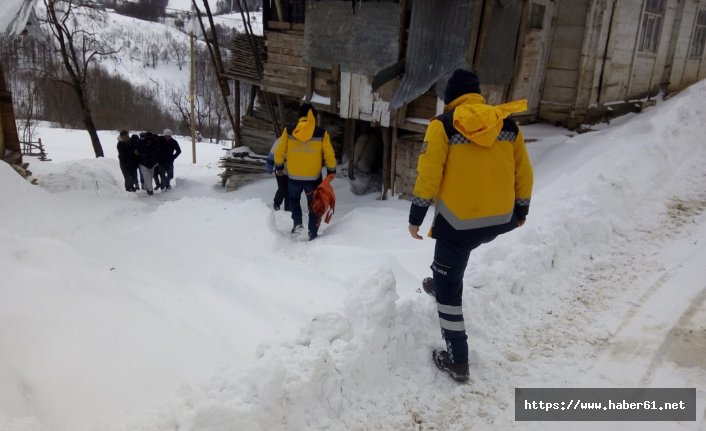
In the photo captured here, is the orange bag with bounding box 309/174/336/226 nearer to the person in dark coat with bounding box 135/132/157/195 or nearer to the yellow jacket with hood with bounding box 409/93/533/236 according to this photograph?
the yellow jacket with hood with bounding box 409/93/533/236

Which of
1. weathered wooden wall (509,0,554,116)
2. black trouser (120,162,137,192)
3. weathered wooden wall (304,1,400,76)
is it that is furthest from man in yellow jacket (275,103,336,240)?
black trouser (120,162,137,192)

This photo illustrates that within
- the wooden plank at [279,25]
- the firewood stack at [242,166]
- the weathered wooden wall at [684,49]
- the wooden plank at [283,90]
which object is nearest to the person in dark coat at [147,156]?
the firewood stack at [242,166]

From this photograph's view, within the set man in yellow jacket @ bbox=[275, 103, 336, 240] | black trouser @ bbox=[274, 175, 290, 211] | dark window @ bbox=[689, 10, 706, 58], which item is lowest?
black trouser @ bbox=[274, 175, 290, 211]

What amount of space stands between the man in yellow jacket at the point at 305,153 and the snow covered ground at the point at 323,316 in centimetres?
70

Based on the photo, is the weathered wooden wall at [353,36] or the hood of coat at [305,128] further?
the weathered wooden wall at [353,36]

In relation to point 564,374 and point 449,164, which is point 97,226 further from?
point 564,374

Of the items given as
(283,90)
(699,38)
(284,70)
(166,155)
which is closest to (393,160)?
(283,90)

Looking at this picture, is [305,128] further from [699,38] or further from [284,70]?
[699,38]

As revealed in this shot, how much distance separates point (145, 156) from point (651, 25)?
12881 millimetres

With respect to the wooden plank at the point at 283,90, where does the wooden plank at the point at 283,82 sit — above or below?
above

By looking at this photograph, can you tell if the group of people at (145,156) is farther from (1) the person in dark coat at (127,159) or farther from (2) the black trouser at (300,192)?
(2) the black trouser at (300,192)

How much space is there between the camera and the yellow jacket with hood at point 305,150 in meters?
5.90

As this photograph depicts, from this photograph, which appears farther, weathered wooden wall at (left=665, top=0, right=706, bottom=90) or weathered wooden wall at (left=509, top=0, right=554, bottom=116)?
weathered wooden wall at (left=665, top=0, right=706, bottom=90)

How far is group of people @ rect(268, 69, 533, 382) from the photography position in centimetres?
277
